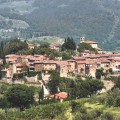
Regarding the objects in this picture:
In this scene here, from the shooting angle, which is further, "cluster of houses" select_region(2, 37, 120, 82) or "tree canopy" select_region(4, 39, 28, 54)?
"tree canopy" select_region(4, 39, 28, 54)

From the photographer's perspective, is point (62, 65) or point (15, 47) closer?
point (62, 65)

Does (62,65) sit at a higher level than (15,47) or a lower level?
lower

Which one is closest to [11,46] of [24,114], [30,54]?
[30,54]

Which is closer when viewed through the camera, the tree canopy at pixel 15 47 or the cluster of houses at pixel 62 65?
the cluster of houses at pixel 62 65

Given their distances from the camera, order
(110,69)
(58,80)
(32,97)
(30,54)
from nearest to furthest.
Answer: (32,97)
(58,80)
(110,69)
(30,54)

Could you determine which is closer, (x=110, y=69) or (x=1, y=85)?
(x=1, y=85)

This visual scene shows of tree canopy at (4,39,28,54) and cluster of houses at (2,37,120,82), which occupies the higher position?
tree canopy at (4,39,28,54)

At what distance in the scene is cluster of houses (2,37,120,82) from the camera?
200ft

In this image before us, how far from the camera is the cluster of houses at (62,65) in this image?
60.8 meters

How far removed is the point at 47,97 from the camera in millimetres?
54969

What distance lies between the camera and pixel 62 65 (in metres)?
60.5

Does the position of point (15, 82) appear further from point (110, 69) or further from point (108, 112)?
point (108, 112)

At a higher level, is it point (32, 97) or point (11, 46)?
point (11, 46)

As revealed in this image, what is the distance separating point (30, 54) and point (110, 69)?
1110cm
